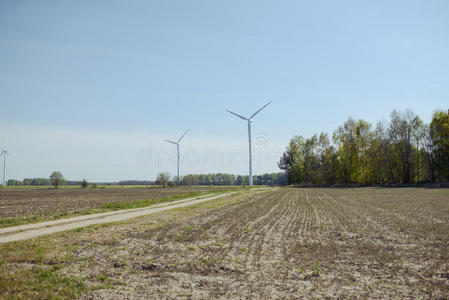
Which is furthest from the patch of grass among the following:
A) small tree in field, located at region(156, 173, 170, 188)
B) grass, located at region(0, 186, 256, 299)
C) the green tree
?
small tree in field, located at region(156, 173, 170, 188)

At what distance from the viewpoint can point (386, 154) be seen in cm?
8631

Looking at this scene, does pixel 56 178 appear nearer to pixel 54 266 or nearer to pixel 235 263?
pixel 54 266

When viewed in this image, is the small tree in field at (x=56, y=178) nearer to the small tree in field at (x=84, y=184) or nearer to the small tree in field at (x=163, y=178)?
the small tree in field at (x=84, y=184)

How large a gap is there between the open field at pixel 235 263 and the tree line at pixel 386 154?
72.2 m

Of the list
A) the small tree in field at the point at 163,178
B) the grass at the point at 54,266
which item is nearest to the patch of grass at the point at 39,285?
the grass at the point at 54,266

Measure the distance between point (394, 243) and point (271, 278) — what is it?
6870 mm

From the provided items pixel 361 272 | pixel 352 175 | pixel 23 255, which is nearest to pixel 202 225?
pixel 23 255

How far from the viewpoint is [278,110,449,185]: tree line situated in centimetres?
7762

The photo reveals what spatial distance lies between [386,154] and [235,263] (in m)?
87.1

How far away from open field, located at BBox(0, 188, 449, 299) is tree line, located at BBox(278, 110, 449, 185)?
72.2 metres

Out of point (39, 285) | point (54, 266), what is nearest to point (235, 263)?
point (39, 285)

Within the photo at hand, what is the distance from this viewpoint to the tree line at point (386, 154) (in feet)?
255

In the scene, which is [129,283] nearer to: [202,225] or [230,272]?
[230,272]

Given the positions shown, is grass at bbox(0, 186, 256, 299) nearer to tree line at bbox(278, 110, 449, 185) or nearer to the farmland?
the farmland
